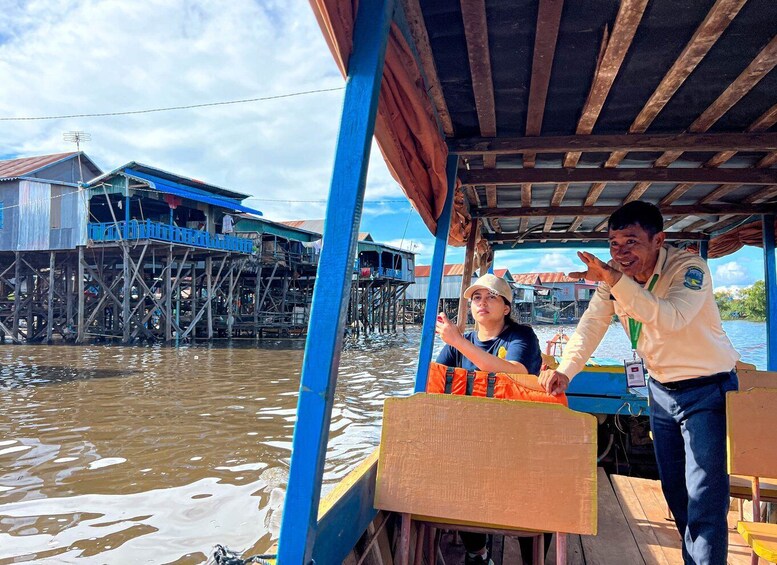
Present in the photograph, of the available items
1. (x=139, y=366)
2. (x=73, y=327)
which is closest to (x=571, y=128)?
(x=139, y=366)

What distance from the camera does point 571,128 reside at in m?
3.41

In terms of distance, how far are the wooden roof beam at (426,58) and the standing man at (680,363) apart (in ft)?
3.85

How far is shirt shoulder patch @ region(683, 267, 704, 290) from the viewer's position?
201 cm

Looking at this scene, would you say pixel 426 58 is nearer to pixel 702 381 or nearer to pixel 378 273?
pixel 702 381

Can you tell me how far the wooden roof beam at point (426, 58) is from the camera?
7.08ft

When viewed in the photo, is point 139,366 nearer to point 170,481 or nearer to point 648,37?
point 170,481

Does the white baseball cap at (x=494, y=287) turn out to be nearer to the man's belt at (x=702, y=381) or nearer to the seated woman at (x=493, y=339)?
the seated woman at (x=493, y=339)

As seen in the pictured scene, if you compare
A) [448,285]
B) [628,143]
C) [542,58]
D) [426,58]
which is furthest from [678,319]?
[448,285]

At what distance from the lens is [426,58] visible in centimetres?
253

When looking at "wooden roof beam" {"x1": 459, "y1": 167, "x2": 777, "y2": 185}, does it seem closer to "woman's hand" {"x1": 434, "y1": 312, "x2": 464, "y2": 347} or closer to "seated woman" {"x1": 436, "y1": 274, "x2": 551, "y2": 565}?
"seated woman" {"x1": 436, "y1": 274, "x2": 551, "y2": 565}

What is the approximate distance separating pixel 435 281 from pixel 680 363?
2.33 m

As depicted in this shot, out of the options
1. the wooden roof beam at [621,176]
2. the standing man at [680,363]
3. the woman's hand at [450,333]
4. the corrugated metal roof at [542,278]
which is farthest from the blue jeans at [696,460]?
the corrugated metal roof at [542,278]

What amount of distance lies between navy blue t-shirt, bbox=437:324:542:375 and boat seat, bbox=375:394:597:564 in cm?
109

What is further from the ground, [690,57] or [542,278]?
[542,278]
